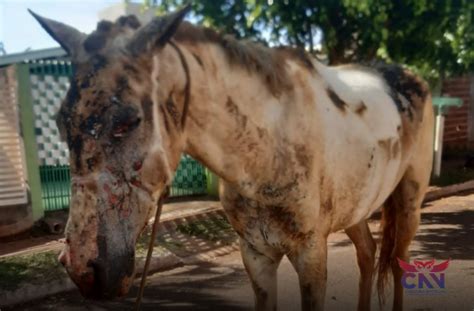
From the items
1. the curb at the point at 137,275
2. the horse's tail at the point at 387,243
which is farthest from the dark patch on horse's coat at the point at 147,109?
the curb at the point at 137,275

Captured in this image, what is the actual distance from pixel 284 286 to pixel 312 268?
2237mm

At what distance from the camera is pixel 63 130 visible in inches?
Answer: 52.5

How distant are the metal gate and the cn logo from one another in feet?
15.1

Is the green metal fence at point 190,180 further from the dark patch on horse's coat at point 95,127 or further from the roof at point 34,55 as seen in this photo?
the dark patch on horse's coat at point 95,127

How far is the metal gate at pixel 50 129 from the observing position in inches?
234

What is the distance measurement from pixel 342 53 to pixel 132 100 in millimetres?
4917

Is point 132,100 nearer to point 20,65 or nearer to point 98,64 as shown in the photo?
point 98,64

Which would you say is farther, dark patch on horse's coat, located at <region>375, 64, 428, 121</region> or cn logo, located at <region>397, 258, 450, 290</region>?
cn logo, located at <region>397, 258, 450, 290</region>

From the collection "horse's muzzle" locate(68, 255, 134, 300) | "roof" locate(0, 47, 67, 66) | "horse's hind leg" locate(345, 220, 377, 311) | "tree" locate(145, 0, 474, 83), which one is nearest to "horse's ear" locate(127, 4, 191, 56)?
"horse's muzzle" locate(68, 255, 134, 300)

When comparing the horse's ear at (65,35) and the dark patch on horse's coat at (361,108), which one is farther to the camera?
the dark patch on horse's coat at (361,108)

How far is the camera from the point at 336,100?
2152 mm

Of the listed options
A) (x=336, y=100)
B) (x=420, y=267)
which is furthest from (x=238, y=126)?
(x=420, y=267)

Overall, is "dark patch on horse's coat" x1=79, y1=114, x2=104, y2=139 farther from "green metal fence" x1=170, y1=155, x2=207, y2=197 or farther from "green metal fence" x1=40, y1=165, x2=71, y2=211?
"green metal fence" x1=170, y1=155, x2=207, y2=197

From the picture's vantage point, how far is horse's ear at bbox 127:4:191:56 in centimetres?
133
